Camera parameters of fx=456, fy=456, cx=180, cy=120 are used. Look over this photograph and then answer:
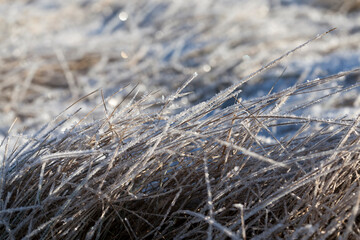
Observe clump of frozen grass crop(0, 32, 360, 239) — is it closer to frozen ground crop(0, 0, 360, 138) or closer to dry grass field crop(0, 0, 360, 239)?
dry grass field crop(0, 0, 360, 239)

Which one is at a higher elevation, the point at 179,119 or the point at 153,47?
the point at 179,119

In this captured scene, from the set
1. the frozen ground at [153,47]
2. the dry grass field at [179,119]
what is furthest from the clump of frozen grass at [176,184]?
the frozen ground at [153,47]

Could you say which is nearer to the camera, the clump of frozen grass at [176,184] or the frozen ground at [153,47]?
the clump of frozen grass at [176,184]

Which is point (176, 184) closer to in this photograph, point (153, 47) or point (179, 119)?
point (179, 119)

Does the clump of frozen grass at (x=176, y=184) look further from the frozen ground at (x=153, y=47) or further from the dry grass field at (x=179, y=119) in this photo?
the frozen ground at (x=153, y=47)

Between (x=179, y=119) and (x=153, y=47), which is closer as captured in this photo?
(x=179, y=119)

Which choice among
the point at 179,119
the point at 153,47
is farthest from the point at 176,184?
the point at 153,47

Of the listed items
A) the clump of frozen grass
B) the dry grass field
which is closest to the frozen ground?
the dry grass field
